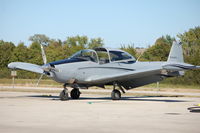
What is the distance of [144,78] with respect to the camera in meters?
21.9

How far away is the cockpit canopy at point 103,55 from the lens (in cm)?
2045

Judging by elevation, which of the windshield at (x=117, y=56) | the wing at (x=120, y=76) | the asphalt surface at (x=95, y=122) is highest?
the windshield at (x=117, y=56)

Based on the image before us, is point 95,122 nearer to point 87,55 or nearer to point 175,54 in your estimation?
point 87,55

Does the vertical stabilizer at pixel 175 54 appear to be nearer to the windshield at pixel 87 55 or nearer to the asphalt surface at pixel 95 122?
the windshield at pixel 87 55

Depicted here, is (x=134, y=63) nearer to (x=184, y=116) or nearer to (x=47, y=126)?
(x=184, y=116)

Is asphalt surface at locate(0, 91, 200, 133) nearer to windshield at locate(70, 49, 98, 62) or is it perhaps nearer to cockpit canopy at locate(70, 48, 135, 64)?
windshield at locate(70, 49, 98, 62)

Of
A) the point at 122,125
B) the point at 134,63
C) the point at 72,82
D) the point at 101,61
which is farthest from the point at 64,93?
the point at 122,125

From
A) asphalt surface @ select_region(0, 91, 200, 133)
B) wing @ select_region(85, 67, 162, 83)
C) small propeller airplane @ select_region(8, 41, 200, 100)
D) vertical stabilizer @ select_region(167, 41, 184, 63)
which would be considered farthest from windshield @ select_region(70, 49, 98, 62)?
asphalt surface @ select_region(0, 91, 200, 133)

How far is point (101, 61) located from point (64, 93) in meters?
2.42

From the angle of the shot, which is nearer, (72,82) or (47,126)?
(47,126)

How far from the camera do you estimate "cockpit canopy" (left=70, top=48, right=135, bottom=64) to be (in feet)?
67.1

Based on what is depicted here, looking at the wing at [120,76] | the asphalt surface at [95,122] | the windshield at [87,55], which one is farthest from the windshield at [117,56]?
the asphalt surface at [95,122]

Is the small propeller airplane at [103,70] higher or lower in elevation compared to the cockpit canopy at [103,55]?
lower

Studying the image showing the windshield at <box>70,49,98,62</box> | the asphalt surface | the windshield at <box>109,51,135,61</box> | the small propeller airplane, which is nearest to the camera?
the asphalt surface
